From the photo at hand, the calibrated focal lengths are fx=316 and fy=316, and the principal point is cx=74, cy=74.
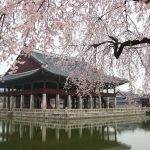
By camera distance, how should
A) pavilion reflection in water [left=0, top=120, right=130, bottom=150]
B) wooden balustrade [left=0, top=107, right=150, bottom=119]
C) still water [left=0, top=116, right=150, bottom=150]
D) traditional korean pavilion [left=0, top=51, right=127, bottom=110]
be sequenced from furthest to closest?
traditional korean pavilion [left=0, top=51, right=127, bottom=110]
wooden balustrade [left=0, top=107, right=150, bottom=119]
pavilion reflection in water [left=0, top=120, right=130, bottom=150]
still water [left=0, top=116, right=150, bottom=150]

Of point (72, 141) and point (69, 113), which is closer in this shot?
point (72, 141)

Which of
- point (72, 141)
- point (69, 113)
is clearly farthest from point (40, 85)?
point (72, 141)

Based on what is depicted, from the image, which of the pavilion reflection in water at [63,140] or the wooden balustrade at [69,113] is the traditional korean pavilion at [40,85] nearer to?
the wooden balustrade at [69,113]

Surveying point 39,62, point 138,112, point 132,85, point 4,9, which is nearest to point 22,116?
point 39,62

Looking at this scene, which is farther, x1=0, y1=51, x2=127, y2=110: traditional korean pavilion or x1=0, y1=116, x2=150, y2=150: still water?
x1=0, y1=51, x2=127, y2=110: traditional korean pavilion

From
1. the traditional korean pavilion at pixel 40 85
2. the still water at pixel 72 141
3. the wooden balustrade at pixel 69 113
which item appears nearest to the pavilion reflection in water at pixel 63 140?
the still water at pixel 72 141

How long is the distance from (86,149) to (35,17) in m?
12.6

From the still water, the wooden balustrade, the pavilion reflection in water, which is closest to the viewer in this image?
the still water

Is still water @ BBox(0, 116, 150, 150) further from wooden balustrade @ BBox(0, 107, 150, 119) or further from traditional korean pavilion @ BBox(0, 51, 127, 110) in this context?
traditional korean pavilion @ BBox(0, 51, 127, 110)

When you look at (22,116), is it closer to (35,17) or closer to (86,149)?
(86,149)

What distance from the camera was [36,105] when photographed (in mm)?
45219

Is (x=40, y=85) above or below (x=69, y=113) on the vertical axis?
above

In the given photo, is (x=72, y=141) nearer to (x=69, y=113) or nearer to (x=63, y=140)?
(x=63, y=140)

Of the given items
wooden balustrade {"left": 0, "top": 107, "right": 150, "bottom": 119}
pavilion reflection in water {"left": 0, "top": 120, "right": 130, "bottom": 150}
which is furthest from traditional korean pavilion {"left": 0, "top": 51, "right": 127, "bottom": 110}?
pavilion reflection in water {"left": 0, "top": 120, "right": 130, "bottom": 150}
